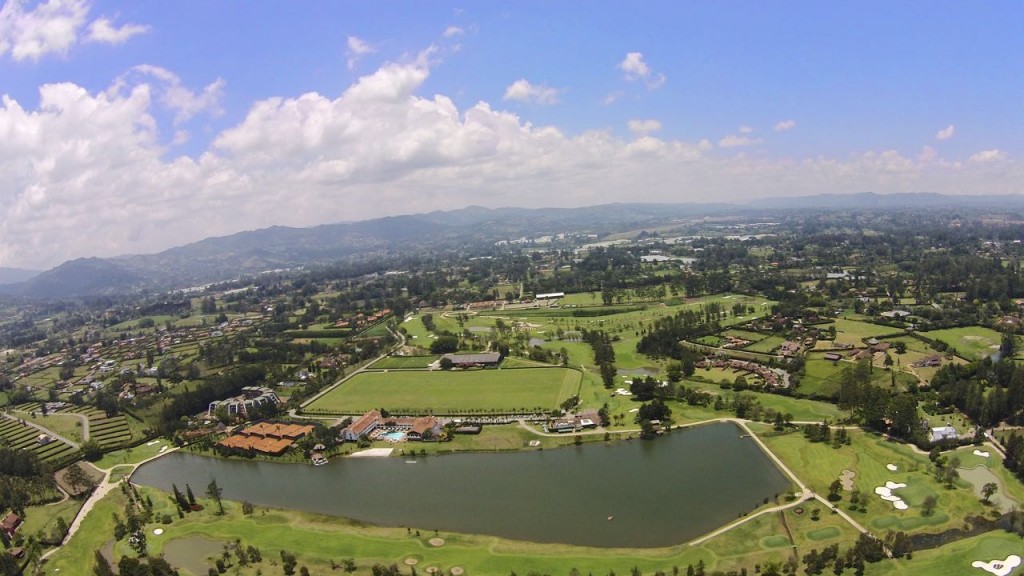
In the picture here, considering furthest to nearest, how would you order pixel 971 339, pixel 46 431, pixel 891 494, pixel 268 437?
pixel 971 339 < pixel 46 431 < pixel 268 437 < pixel 891 494

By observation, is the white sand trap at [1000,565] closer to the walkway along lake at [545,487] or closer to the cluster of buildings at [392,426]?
the walkway along lake at [545,487]

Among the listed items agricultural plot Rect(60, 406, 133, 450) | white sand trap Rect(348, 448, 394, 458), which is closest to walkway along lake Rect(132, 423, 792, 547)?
white sand trap Rect(348, 448, 394, 458)

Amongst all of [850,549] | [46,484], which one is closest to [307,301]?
[46,484]

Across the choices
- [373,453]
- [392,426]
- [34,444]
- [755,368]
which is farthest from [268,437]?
[755,368]

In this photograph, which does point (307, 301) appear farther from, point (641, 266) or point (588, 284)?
Answer: point (641, 266)

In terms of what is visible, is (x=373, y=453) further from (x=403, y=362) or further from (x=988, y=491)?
Answer: (x=988, y=491)

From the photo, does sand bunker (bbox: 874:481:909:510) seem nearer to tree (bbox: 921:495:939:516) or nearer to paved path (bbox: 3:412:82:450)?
tree (bbox: 921:495:939:516)
